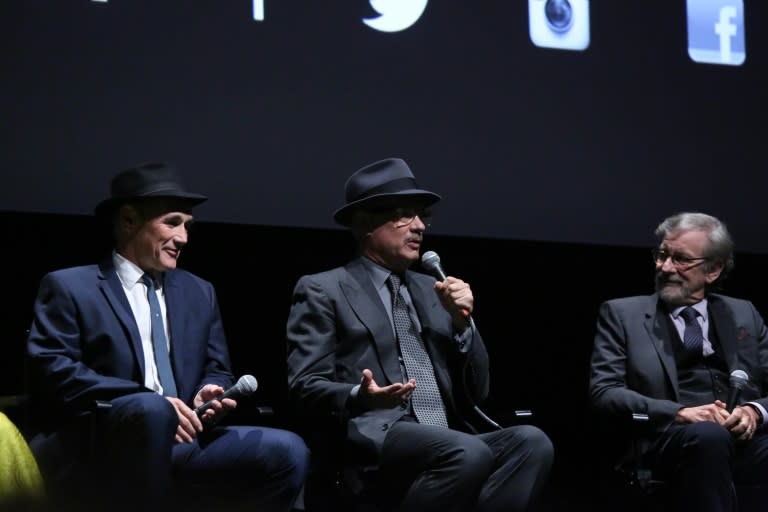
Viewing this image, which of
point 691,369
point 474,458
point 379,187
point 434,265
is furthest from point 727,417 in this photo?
point 379,187

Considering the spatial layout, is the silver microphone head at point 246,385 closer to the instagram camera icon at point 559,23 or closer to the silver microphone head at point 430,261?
the silver microphone head at point 430,261

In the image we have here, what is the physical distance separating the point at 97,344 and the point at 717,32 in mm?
3016

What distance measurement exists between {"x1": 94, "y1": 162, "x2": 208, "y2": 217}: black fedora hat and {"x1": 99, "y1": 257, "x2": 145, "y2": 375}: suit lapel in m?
0.22

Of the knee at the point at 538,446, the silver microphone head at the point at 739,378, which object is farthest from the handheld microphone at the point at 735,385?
the knee at the point at 538,446

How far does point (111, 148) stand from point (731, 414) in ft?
7.79

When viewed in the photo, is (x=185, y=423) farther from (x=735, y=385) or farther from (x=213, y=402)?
(x=735, y=385)

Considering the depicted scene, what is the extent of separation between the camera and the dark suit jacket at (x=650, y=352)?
158 inches

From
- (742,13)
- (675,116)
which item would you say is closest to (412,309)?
(675,116)

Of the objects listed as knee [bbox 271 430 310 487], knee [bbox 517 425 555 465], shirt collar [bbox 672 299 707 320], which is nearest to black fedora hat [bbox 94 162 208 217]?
knee [bbox 271 430 310 487]

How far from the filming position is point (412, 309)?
12.6 feet

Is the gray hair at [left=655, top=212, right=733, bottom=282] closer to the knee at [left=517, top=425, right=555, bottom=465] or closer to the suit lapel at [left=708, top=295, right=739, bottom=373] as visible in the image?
the suit lapel at [left=708, top=295, right=739, bottom=373]

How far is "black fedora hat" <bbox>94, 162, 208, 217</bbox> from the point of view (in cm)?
367

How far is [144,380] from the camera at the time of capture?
11.5 feet

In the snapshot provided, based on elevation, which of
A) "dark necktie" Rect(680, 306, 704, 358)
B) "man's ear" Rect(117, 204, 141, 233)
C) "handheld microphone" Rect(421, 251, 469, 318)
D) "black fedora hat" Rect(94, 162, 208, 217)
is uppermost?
"black fedora hat" Rect(94, 162, 208, 217)
